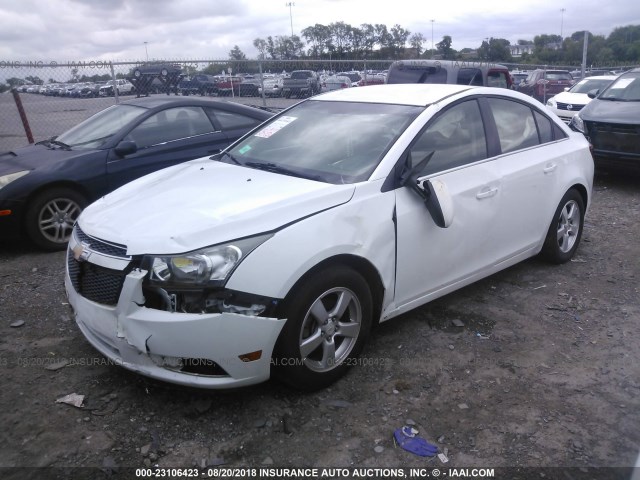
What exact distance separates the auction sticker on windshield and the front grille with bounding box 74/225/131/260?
1.63 m

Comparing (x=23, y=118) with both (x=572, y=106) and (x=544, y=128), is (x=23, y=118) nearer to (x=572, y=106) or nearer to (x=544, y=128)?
(x=544, y=128)

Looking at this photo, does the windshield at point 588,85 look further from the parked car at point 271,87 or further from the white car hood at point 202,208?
the white car hood at point 202,208

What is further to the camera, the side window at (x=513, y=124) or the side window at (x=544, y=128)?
the side window at (x=544, y=128)

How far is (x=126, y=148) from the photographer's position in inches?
225

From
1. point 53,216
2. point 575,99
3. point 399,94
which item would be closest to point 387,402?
point 399,94

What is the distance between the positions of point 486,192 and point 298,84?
1214 cm

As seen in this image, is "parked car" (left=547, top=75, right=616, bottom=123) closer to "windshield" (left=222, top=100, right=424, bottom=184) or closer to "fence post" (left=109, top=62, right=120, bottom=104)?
"fence post" (left=109, top=62, right=120, bottom=104)

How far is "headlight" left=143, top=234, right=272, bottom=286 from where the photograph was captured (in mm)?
2715

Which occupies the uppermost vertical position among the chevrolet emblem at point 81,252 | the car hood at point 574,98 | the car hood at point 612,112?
the chevrolet emblem at point 81,252

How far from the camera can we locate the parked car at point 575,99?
42.2 feet

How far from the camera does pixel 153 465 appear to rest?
263 cm

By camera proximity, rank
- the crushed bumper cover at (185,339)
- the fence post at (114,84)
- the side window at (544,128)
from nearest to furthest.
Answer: the crushed bumper cover at (185,339) → the side window at (544,128) → the fence post at (114,84)

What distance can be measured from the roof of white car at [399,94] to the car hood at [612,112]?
494 cm

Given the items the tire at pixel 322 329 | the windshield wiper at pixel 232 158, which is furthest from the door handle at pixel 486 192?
the windshield wiper at pixel 232 158
